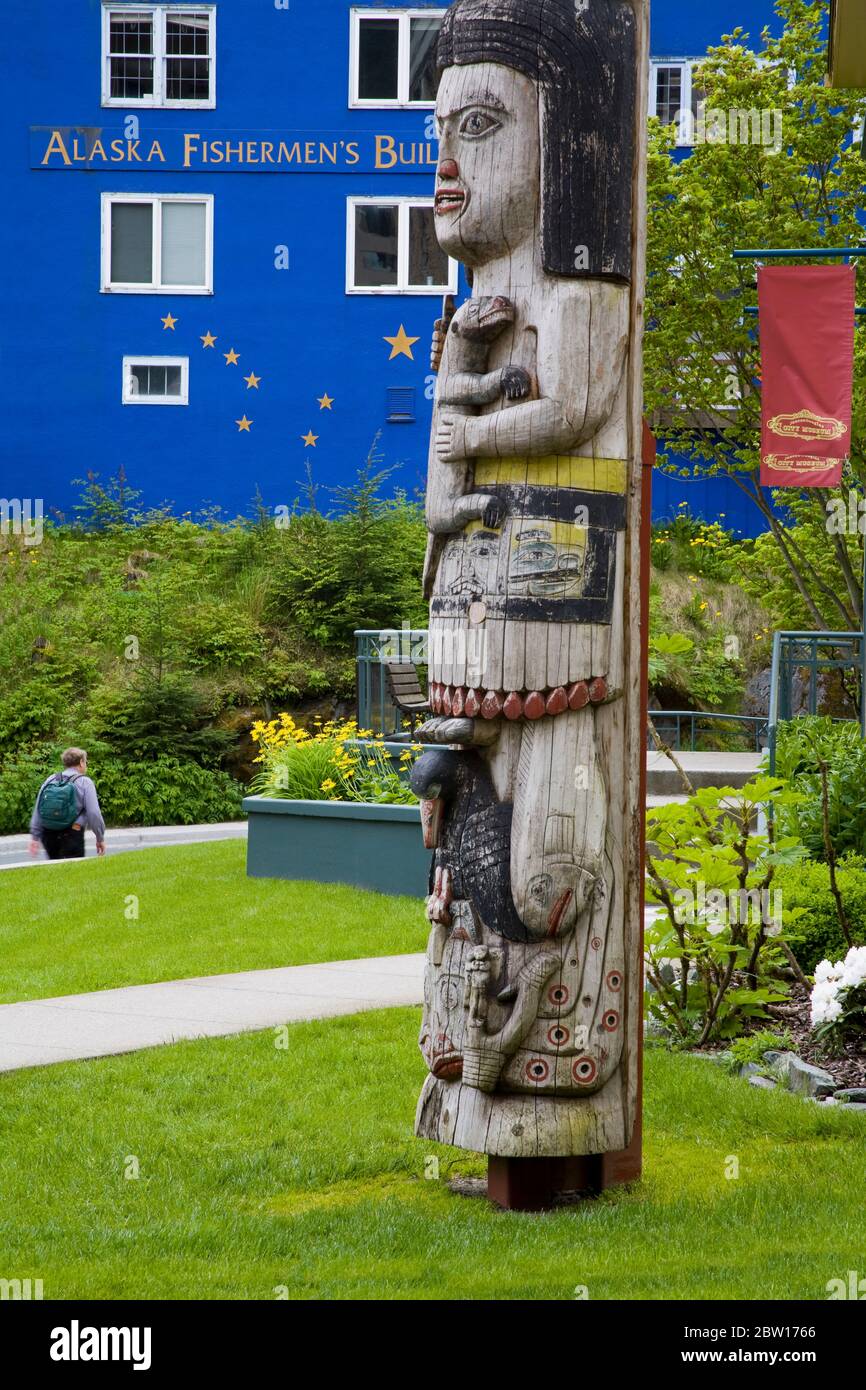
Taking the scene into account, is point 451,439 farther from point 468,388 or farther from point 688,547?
point 688,547

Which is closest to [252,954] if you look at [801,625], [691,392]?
[691,392]

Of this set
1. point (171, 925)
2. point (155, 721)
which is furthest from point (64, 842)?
point (155, 721)

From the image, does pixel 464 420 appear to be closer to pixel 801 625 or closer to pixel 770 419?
pixel 770 419

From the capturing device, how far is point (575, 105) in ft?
17.3

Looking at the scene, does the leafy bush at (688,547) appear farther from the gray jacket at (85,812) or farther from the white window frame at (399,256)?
the gray jacket at (85,812)

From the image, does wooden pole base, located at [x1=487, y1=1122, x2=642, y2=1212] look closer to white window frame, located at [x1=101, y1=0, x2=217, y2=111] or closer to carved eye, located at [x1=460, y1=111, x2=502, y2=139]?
carved eye, located at [x1=460, y1=111, x2=502, y2=139]

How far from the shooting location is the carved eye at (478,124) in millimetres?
5344

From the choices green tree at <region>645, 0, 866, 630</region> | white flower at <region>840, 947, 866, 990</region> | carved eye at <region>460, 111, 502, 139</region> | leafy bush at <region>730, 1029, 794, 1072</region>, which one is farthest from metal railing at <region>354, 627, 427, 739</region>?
carved eye at <region>460, 111, 502, 139</region>

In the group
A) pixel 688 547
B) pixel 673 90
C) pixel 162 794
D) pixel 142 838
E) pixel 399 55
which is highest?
pixel 399 55

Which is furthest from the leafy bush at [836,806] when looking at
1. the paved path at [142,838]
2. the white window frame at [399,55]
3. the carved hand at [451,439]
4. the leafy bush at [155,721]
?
the white window frame at [399,55]

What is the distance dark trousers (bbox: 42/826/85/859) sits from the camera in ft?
49.3

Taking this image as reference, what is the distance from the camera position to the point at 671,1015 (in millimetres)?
7777

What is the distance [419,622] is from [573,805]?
1625 centimetres

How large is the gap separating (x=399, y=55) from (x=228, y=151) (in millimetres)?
2939
